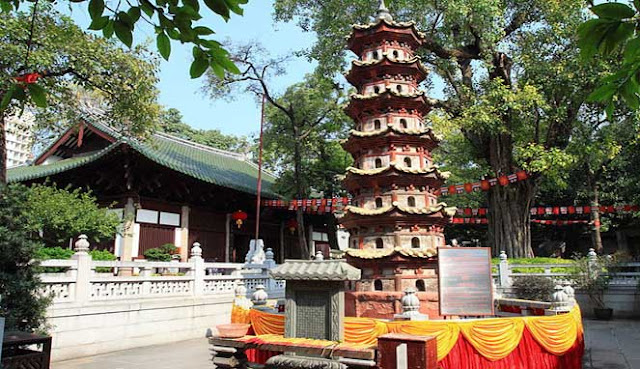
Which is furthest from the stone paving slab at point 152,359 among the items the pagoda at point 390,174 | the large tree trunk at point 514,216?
the large tree trunk at point 514,216

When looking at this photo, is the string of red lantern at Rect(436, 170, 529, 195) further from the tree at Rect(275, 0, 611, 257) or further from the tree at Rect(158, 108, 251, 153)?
the tree at Rect(158, 108, 251, 153)

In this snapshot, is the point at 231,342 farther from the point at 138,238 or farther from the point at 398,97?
the point at 138,238

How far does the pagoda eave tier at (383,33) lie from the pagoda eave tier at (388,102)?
151 cm

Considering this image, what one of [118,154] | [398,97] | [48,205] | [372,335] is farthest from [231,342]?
[118,154]

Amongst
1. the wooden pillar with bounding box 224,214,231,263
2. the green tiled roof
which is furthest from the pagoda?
the wooden pillar with bounding box 224,214,231,263

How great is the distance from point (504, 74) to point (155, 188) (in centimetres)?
1414

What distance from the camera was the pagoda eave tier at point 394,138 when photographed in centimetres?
1035

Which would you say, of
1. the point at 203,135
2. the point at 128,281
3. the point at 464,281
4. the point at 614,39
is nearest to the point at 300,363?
the point at 464,281

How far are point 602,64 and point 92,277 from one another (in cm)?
1598

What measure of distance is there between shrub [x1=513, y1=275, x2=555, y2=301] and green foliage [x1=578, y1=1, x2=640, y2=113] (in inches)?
573

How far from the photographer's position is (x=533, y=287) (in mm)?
15781

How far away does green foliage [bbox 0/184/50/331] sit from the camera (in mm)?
7637

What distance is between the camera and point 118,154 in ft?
49.6

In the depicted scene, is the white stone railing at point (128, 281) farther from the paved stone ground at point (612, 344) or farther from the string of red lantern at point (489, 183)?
the paved stone ground at point (612, 344)
